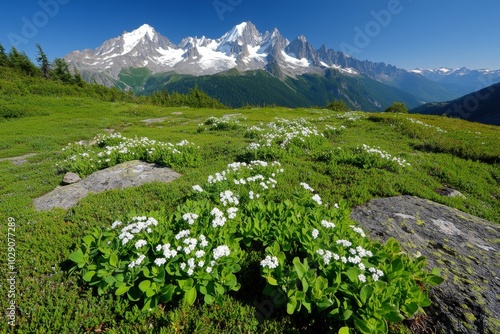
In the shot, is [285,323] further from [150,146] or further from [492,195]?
[492,195]

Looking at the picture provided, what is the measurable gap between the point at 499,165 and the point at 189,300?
2067 centimetres

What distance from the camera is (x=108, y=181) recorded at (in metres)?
11.0

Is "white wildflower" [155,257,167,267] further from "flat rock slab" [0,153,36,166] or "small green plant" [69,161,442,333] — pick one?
"flat rock slab" [0,153,36,166]

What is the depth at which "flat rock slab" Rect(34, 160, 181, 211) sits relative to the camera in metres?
9.34

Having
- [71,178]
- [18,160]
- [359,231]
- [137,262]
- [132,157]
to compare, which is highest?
[359,231]

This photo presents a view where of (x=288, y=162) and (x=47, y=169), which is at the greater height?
(x=288, y=162)

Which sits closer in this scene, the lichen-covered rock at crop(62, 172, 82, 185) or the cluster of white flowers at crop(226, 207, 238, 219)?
the cluster of white flowers at crop(226, 207, 238, 219)

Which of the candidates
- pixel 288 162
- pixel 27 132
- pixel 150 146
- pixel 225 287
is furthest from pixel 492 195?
pixel 27 132

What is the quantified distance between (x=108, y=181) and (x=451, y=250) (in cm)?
1314

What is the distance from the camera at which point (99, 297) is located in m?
4.81

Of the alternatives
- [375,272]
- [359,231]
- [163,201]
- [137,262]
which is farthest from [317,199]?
[163,201]

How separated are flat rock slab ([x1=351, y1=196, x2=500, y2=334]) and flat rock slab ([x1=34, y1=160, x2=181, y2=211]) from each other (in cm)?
920

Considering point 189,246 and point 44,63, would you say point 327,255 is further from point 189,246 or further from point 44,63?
point 44,63

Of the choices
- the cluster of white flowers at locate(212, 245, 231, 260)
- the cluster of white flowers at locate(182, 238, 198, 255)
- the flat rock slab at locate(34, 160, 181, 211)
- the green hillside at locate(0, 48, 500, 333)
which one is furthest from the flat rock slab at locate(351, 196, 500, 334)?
the flat rock slab at locate(34, 160, 181, 211)
